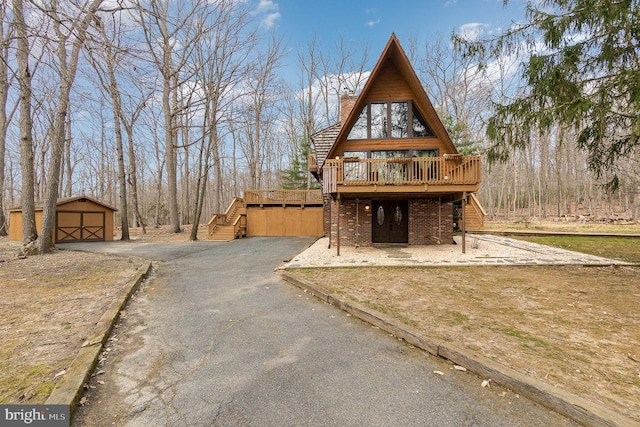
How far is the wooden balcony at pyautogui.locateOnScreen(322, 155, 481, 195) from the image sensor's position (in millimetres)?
9742

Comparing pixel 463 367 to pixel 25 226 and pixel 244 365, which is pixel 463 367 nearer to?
pixel 244 365

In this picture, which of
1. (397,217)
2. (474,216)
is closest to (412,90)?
(397,217)

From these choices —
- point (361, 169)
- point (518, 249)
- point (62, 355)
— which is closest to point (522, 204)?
point (518, 249)

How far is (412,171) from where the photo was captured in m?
10.4

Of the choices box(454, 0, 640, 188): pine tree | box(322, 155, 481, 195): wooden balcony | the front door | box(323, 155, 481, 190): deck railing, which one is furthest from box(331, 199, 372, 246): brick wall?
box(454, 0, 640, 188): pine tree

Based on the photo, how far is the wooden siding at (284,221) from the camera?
780 inches

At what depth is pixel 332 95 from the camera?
27.3 metres

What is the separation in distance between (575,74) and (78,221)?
2322 cm

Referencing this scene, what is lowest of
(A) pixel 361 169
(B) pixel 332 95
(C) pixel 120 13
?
(A) pixel 361 169

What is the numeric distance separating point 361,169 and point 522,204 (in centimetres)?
3729

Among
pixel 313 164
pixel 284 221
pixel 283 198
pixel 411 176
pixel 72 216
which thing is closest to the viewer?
pixel 411 176

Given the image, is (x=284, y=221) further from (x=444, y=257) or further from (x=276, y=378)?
(x=276, y=378)

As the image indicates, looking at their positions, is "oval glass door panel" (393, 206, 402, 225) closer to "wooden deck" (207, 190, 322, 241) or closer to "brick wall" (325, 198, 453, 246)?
"brick wall" (325, 198, 453, 246)

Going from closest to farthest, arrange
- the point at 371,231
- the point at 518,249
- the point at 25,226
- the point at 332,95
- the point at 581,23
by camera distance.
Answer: the point at 581,23
the point at 518,249
the point at 25,226
the point at 371,231
the point at 332,95
